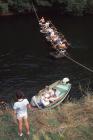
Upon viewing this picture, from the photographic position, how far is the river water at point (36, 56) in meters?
32.1

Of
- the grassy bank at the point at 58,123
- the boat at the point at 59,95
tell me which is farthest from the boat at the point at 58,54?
the grassy bank at the point at 58,123

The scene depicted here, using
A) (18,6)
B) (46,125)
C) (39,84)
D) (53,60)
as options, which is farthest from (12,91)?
(18,6)

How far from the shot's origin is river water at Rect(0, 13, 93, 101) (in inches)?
1262

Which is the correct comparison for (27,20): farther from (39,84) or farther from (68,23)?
(39,84)

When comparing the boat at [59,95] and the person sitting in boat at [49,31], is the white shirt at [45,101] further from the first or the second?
the person sitting in boat at [49,31]

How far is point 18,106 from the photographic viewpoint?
48.8 feet

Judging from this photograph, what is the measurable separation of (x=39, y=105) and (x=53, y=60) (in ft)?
42.6

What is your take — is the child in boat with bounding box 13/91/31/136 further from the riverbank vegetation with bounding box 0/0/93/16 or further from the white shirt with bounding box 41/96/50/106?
the riverbank vegetation with bounding box 0/0/93/16

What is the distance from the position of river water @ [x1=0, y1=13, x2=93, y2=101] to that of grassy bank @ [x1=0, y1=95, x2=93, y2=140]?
472 inches

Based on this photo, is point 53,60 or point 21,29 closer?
point 53,60

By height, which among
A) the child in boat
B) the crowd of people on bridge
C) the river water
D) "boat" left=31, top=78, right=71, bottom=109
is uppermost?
the child in boat

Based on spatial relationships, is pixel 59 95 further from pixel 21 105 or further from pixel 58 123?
pixel 21 105

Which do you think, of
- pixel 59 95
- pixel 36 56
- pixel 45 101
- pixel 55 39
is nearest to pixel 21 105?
pixel 45 101

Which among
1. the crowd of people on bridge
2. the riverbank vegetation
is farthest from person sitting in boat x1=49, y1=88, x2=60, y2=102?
the riverbank vegetation
